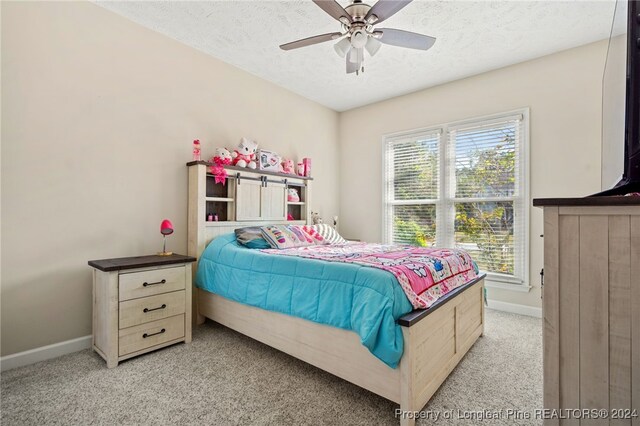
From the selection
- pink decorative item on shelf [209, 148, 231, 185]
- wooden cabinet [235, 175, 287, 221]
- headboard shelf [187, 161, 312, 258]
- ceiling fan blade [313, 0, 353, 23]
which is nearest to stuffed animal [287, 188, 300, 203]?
headboard shelf [187, 161, 312, 258]

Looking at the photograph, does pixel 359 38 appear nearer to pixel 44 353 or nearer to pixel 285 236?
pixel 285 236

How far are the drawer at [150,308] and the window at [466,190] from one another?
2.90 m

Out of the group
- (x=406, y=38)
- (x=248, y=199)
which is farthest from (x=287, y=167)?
(x=406, y=38)

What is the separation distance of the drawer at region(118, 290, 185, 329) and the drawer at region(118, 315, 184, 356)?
0.04 meters

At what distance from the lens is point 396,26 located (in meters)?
2.64

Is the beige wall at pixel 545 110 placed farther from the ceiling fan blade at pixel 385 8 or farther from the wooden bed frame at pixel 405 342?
the ceiling fan blade at pixel 385 8

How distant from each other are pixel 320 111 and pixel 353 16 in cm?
256

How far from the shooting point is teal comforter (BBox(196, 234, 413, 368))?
1500mm

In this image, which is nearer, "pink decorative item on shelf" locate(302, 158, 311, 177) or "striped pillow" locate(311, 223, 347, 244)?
"striped pillow" locate(311, 223, 347, 244)

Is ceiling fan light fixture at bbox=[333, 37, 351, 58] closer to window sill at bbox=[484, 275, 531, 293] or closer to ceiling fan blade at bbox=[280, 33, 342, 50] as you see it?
ceiling fan blade at bbox=[280, 33, 342, 50]

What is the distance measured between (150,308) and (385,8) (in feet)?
8.68

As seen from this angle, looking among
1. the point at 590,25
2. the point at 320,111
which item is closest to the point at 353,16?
the point at 590,25

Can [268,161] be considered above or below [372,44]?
below

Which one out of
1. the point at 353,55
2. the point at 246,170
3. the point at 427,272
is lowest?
the point at 427,272
